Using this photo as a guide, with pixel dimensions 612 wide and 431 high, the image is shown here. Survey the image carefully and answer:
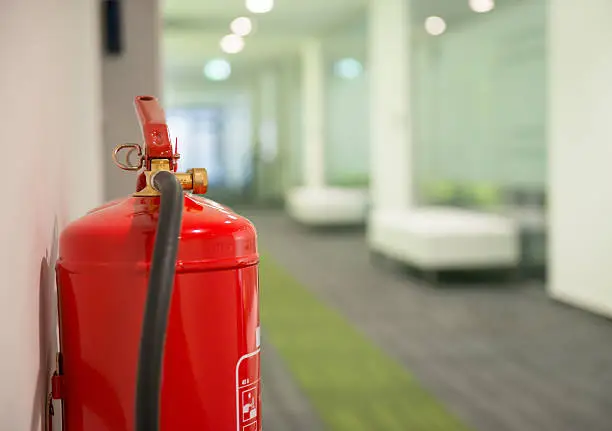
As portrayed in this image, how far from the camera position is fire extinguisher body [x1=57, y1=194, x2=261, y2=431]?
45.5 inches

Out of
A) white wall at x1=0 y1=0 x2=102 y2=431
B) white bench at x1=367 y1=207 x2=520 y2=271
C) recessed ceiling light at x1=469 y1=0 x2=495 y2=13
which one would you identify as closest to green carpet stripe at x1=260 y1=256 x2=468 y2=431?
white bench at x1=367 y1=207 x2=520 y2=271

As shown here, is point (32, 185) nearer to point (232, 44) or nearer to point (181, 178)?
point (181, 178)

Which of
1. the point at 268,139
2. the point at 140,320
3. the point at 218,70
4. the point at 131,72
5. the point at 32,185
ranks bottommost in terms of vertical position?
the point at 140,320

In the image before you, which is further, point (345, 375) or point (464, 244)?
point (464, 244)

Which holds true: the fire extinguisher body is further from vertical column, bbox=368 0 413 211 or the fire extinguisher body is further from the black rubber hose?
vertical column, bbox=368 0 413 211

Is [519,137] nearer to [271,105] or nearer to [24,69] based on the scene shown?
[24,69]

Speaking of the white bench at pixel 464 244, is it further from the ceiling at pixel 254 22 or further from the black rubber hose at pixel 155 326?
the black rubber hose at pixel 155 326

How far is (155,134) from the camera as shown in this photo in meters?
1.28

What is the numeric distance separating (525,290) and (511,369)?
221 centimetres

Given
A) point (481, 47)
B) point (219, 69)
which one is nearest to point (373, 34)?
point (481, 47)

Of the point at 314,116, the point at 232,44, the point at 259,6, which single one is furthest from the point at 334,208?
the point at 232,44

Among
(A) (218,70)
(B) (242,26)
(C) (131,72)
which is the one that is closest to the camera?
(C) (131,72)

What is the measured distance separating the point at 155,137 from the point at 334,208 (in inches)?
370

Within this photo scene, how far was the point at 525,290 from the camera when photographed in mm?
5695
